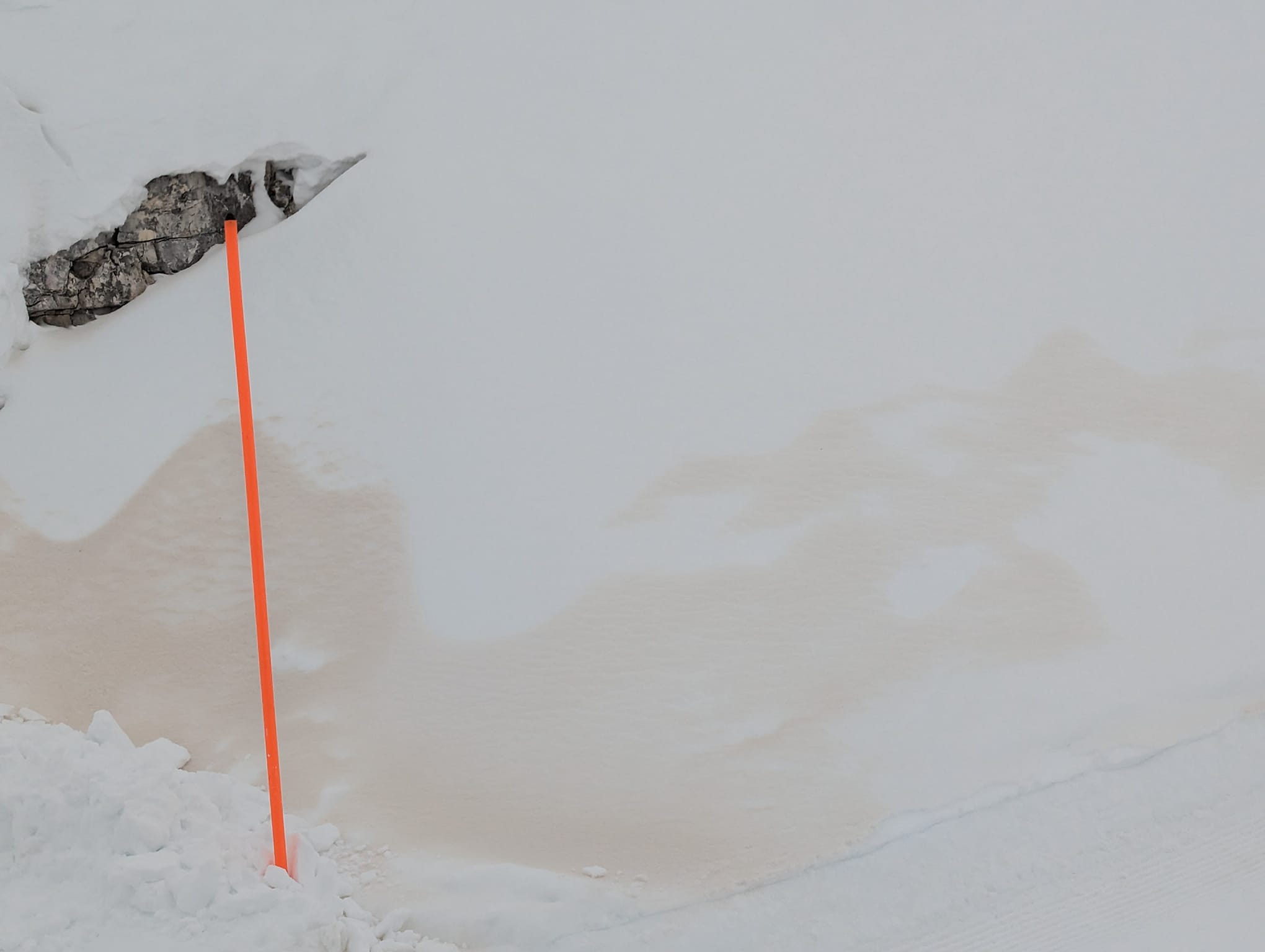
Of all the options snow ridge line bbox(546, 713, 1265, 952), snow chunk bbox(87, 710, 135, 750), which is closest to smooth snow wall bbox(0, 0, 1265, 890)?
snow ridge line bbox(546, 713, 1265, 952)

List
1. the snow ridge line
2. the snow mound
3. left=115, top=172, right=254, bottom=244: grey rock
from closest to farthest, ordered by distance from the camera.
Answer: the snow mound, the snow ridge line, left=115, top=172, right=254, bottom=244: grey rock

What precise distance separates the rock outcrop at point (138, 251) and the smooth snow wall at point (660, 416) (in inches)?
5.8

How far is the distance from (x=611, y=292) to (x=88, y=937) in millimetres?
4383

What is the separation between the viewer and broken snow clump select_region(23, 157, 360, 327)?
6219 millimetres

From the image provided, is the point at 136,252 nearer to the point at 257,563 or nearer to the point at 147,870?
the point at 257,563

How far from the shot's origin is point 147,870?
3.22 meters

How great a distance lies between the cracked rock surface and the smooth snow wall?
143 millimetres

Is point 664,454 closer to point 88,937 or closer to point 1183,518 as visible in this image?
point 1183,518

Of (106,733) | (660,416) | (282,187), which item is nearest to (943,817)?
(660,416)

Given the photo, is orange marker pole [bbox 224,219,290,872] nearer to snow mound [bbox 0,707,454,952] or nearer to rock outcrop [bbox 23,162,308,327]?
snow mound [bbox 0,707,454,952]

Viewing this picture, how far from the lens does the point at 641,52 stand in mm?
7328

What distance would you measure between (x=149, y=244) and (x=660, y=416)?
339 centimetres

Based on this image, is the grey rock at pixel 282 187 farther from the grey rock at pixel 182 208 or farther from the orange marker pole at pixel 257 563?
the orange marker pole at pixel 257 563

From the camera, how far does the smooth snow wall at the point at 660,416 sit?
4.38 metres
